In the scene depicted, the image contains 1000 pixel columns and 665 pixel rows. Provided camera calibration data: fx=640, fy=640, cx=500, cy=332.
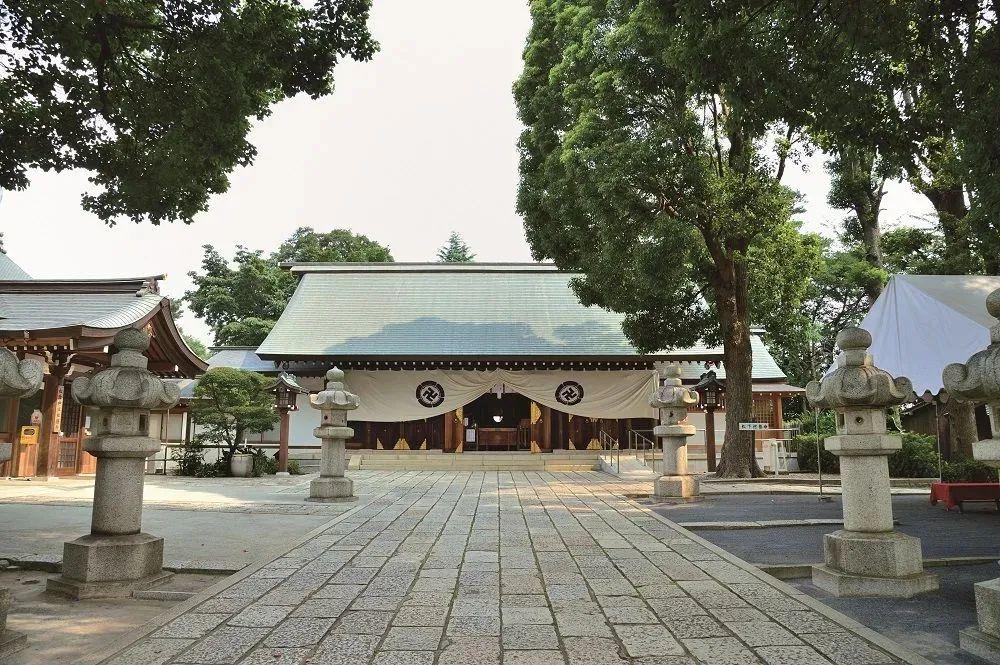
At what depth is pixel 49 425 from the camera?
43.2 ft

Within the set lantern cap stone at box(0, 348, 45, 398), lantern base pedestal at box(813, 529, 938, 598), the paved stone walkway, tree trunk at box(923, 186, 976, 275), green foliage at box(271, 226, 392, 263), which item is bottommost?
the paved stone walkway

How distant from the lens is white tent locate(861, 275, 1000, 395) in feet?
25.6

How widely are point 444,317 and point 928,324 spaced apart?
14890mm

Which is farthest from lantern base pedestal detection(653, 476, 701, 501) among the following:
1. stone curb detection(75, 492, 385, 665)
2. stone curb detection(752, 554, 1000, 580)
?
stone curb detection(75, 492, 385, 665)

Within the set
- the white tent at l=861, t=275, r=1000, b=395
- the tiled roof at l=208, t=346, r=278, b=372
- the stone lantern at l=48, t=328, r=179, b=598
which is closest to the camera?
the stone lantern at l=48, t=328, r=179, b=598

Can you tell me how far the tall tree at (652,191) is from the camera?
37.4ft

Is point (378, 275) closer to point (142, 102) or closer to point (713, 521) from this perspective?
point (142, 102)

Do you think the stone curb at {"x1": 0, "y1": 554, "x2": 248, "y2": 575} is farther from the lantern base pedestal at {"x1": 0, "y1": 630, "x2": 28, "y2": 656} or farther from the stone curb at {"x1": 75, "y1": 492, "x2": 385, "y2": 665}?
the lantern base pedestal at {"x1": 0, "y1": 630, "x2": 28, "y2": 656}

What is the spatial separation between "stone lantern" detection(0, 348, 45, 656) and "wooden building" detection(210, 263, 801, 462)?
605 inches

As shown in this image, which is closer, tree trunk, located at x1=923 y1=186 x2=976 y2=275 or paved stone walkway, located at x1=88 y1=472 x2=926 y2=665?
paved stone walkway, located at x1=88 y1=472 x2=926 y2=665

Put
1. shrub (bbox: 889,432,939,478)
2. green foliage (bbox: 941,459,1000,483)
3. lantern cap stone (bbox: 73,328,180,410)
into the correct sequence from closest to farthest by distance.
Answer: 1. lantern cap stone (bbox: 73,328,180,410)
2. green foliage (bbox: 941,459,1000,483)
3. shrub (bbox: 889,432,939,478)

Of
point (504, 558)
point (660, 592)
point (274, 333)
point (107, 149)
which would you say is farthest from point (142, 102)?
point (274, 333)

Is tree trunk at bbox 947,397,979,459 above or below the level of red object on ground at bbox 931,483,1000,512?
above

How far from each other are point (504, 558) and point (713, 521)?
127 inches
